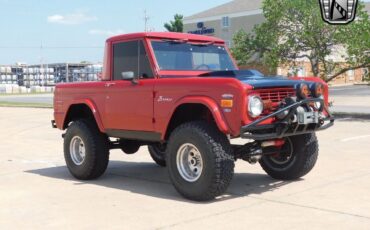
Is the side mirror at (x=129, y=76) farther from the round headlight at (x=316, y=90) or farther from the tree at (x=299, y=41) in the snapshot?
the tree at (x=299, y=41)

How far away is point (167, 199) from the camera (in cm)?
648

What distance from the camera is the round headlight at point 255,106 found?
5.81m

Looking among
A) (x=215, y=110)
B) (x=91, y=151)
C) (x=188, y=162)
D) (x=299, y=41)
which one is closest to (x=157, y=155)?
(x=91, y=151)

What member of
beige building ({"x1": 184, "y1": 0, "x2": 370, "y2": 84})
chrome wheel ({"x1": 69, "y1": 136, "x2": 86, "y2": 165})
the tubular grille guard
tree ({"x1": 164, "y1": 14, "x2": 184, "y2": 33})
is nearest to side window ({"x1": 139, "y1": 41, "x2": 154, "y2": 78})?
chrome wheel ({"x1": 69, "y1": 136, "x2": 86, "y2": 165})

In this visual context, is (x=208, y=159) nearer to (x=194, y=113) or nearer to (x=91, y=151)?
(x=194, y=113)

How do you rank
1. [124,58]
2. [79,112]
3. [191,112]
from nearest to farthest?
[191,112], [124,58], [79,112]

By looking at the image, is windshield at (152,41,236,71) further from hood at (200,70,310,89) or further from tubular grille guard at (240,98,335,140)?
tubular grille guard at (240,98,335,140)

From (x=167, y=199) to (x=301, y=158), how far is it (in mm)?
2029

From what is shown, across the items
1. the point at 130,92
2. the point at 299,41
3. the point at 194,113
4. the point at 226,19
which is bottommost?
the point at 194,113

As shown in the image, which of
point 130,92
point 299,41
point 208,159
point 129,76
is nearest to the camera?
point 208,159

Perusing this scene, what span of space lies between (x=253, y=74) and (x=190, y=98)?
0.93 metres

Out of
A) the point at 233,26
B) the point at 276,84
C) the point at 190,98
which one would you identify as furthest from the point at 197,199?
the point at 233,26

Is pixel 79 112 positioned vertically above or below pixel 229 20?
below

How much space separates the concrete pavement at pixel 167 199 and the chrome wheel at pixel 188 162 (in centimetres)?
32
